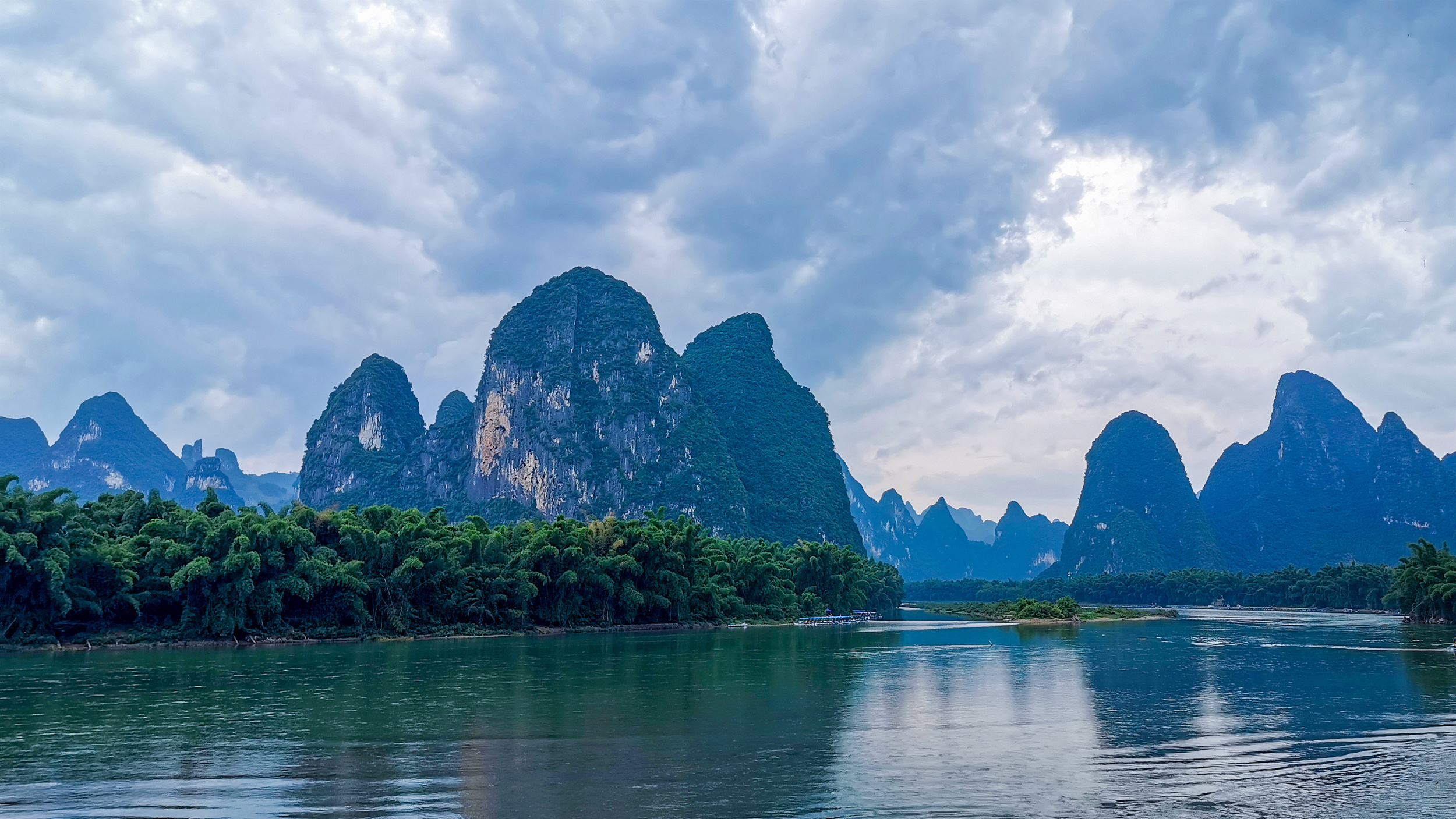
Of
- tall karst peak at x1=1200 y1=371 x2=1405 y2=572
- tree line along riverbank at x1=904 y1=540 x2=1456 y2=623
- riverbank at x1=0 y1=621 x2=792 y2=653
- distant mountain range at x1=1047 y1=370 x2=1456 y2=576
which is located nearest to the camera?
riverbank at x1=0 y1=621 x2=792 y2=653

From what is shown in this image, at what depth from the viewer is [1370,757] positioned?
13383 millimetres

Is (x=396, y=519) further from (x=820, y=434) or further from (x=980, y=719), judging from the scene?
(x=820, y=434)

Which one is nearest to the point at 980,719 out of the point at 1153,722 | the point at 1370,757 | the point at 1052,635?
the point at 1153,722

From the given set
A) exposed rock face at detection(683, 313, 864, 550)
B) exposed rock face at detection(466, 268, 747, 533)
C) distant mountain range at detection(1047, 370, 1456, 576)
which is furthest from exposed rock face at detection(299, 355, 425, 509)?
distant mountain range at detection(1047, 370, 1456, 576)

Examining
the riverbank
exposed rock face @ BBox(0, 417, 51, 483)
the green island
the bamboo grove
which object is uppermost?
exposed rock face @ BBox(0, 417, 51, 483)

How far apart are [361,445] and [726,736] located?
107 metres

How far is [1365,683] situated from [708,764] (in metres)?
18.2

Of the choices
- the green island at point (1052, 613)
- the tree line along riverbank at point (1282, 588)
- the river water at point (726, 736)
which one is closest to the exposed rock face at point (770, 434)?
Result: the tree line along riverbank at point (1282, 588)

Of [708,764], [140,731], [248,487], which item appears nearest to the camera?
[708,764]

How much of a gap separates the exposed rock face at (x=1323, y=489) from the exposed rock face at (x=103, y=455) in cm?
16154

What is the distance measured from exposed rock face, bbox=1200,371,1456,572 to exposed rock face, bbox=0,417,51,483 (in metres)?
179

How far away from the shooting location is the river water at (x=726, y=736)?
35.5 feet

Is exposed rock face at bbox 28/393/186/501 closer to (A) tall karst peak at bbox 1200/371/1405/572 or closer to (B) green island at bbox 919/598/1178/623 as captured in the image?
(B) green island at bbox 919/598/1178/623

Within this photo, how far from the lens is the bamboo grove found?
32125 millimetres
